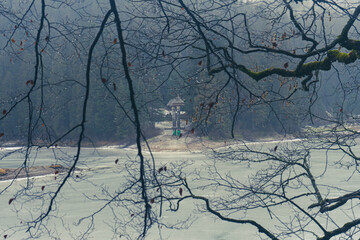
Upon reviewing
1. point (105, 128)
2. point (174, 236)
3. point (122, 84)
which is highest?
point (122, 84)

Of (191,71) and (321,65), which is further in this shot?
(191,71)

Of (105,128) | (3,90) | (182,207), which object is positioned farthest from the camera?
(3,90)

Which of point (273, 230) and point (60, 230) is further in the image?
point (60, 230)

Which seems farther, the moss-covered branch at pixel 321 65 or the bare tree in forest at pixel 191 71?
the moss-covered branch at pixel 321 65

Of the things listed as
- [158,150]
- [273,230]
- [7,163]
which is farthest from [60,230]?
[158,150]

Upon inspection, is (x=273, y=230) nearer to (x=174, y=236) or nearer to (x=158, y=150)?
(x=174, y=236)

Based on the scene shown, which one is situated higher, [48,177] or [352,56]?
[352,56]

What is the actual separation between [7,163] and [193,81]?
29476mm

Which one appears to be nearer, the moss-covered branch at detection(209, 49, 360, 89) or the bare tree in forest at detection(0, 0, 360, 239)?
the bare tree in forest at detection(0, 0, 360, 239)

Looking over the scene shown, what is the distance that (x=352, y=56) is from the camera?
450 centimetres

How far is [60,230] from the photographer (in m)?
15.0

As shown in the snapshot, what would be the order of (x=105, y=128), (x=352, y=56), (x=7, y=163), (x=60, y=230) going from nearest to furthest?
1. (x=352, y=56)
2. (x=60, y=230)
3. (x=7, y=163)
4. (x=105, y=128)

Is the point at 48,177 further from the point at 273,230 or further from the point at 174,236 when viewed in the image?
the point at 273,230

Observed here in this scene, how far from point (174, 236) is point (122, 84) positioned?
28.7 m
